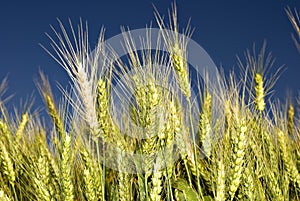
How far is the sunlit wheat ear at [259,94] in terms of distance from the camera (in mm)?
2115

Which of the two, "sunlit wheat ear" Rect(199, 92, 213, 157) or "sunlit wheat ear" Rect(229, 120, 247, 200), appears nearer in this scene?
"sunlit wheat ear" Rect(229, 120, 247, 200)

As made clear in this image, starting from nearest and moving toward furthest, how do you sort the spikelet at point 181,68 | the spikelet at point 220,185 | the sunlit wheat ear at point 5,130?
the spikelet at point 220,185
the spikelet at point 181,68
the sunlit wheat ear at point 5,130

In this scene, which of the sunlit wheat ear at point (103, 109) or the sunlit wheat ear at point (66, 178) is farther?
the sunlit wheat ear at point (103, 109)

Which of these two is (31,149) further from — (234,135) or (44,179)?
(234,135)

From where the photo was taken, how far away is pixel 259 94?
2.14m

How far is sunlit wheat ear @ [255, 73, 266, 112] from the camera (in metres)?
2.12

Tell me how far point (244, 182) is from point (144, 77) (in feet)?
1.85

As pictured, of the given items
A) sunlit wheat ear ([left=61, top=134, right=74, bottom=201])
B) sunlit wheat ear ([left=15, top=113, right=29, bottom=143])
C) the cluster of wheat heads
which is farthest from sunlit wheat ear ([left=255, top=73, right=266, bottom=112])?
sunlit wheat ear ([left=15, top=113, right=29, bottom=143])

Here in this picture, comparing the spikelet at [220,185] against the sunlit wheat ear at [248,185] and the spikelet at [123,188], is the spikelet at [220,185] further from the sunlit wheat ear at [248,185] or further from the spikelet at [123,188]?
the spikelet at [123,188]

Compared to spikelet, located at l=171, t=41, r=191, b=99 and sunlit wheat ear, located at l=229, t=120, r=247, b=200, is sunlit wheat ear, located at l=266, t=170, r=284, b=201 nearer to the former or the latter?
sunlit wheat ear, located at l=229, t=120, r=247, b=200

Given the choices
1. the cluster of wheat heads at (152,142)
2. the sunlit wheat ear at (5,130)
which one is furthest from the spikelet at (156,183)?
the sunlit wheat ear at (5,130)

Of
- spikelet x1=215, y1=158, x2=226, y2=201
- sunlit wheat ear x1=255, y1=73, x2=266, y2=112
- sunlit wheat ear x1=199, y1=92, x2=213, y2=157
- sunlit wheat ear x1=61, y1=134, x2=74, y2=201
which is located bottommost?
spikelet x1=215, y1=158, x2=226, y2=201

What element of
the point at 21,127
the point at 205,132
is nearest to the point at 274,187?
the point at 205,132

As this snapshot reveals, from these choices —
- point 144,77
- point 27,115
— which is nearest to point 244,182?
point 144,77
